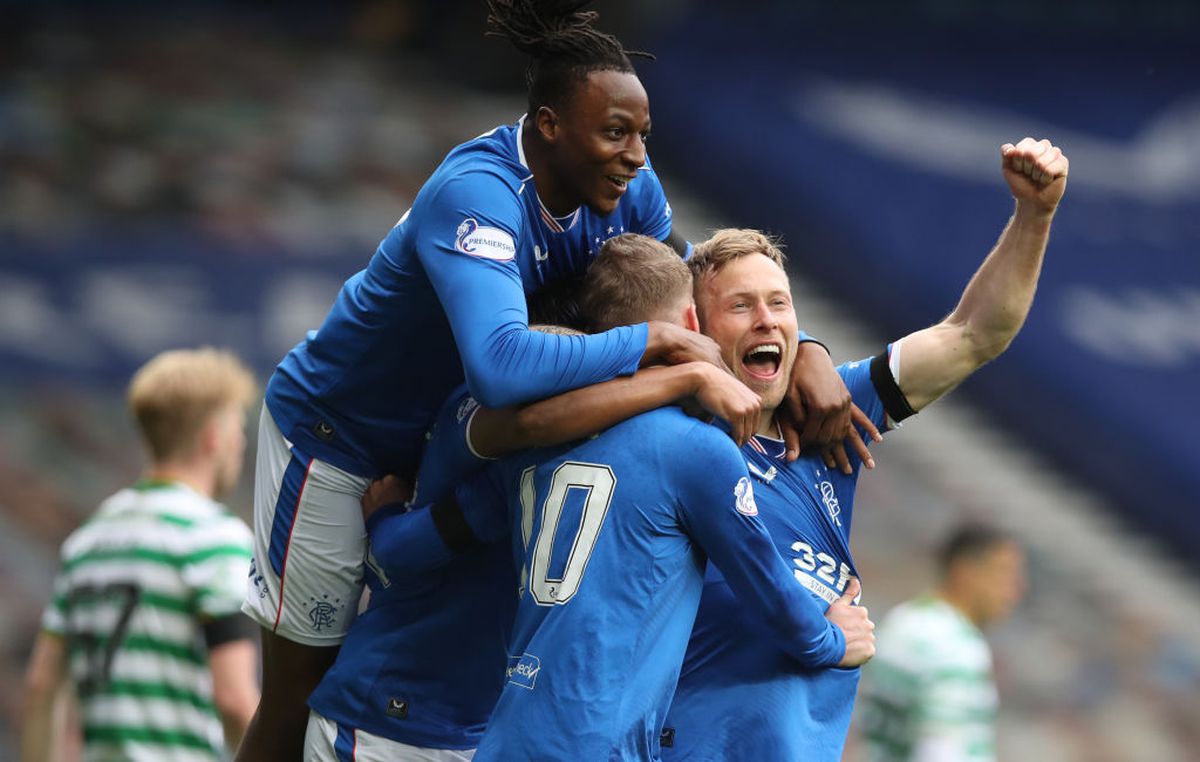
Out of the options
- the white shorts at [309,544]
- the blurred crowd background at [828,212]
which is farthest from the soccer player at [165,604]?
the blurred crowd background at [828,212]

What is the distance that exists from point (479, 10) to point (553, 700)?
1213cm

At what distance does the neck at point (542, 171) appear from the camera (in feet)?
12.7

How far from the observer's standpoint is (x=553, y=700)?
3.41 meters

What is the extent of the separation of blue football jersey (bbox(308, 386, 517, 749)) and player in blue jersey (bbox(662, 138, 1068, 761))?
1.82 feet

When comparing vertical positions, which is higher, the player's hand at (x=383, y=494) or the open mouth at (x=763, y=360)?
the open mouth at (x=763, y=360)

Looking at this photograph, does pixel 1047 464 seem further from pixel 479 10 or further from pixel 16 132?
pixel 16 132

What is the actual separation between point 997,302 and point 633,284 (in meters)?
1.05

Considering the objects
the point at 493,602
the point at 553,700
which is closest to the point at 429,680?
the point at 493,602

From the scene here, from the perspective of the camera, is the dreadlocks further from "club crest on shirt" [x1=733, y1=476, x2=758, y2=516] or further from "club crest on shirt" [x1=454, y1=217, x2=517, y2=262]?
"club crest on shirt" [x1=733, y1=476, x2=758, y2=516]

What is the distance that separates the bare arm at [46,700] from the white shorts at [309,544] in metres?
1.34

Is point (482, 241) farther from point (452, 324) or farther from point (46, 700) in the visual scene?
point (46, 700)

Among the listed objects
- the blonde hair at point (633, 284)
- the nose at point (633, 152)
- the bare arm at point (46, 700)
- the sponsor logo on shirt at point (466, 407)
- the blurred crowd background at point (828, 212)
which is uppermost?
the blurred crowd background at point (828, 212)

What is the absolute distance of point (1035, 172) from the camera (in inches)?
163

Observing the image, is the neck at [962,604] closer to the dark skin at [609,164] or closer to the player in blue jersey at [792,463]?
the player in blue jersey at [792,463]
